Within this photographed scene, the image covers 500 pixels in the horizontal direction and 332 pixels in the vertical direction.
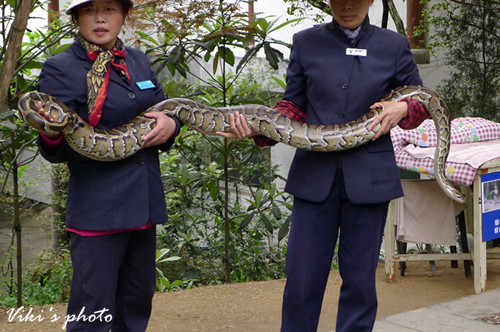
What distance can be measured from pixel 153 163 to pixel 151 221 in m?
0.32

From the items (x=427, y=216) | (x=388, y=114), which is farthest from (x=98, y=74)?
(x=427, y=216)

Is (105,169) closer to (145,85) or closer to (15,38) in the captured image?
(145,85)

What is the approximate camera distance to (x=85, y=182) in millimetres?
2945

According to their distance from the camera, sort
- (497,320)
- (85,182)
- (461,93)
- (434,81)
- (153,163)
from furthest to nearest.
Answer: (434,81) < (461,93) < (497,320) < (153,163) < (85,182)

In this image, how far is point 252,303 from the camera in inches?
201

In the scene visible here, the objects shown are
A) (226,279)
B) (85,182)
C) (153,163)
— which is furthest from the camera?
A: (226,279)

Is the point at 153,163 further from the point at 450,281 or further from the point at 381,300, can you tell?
the point at 450,281

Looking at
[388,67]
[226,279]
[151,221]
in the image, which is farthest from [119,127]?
[226,279]

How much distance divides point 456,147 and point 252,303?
2468 millimetres

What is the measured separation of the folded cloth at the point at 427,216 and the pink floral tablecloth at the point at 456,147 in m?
0.30

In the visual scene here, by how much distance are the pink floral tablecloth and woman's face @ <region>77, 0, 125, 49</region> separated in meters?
3.37

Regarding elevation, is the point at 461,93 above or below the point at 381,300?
above

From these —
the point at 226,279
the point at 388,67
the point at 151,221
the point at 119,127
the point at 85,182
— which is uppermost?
the point at 388,67

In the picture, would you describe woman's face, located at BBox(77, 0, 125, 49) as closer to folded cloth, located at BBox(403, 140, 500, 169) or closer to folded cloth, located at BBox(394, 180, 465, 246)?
folded cloth, located at BBox(403, 140, 500, 169)
